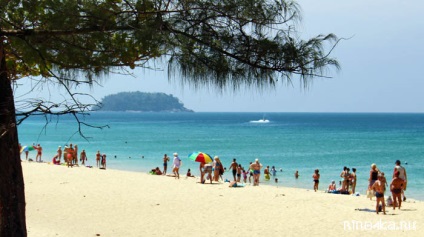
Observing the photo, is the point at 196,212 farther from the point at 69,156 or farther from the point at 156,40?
the point at 69,156

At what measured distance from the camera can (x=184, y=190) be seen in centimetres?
1714

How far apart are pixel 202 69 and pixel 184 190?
12.5 meters

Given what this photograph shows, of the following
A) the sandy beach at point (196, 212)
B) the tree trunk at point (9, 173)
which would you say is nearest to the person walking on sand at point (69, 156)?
the sandy beach at point (196, 212)

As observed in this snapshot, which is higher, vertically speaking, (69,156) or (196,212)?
(69,156)

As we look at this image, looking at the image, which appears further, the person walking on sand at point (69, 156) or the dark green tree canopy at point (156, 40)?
the person walking on sand at point (69, 156)

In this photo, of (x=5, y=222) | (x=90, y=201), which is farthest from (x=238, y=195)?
(x=5, y=222)

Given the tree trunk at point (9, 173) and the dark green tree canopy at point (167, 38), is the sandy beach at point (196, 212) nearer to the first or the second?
the tree trunk at point (9, 173)

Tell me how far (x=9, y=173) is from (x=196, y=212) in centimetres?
795

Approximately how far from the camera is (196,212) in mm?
13188

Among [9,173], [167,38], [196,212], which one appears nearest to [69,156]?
[196,212]

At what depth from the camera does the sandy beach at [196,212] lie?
36.3ft

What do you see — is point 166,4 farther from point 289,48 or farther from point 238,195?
point 238,195

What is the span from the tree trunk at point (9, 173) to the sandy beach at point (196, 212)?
443cm

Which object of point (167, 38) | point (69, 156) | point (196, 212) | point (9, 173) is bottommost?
point (196, 212)
